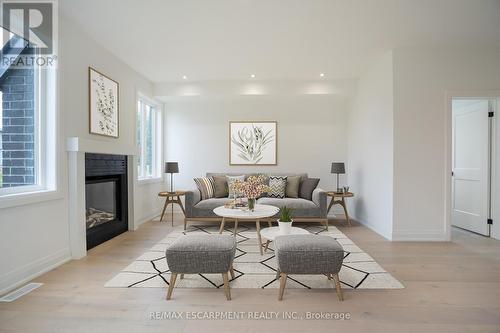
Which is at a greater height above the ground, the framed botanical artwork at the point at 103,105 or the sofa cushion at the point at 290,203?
the framed botanical artwork at the point at 103,105

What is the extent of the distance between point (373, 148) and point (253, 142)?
7.56 ft

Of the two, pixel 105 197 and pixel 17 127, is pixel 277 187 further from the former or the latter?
pixel 17 127

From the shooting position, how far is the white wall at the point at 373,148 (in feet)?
12.6

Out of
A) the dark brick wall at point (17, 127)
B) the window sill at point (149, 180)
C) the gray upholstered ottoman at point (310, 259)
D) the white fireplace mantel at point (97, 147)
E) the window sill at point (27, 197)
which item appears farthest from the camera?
the window sill at point (149, 180)

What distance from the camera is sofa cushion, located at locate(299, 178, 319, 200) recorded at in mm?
4879

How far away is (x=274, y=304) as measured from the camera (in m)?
2.06

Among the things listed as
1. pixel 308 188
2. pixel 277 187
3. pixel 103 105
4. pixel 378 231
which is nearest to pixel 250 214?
pixel 277 187

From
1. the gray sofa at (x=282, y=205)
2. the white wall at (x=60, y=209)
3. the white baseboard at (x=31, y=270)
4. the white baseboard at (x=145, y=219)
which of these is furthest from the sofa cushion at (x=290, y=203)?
the white baseboard at (x=31, y=270)

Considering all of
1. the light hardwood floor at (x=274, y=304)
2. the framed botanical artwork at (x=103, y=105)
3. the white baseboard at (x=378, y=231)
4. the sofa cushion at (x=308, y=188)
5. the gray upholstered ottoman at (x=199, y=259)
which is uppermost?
the framed botanical artwork at (x=103, y=105)

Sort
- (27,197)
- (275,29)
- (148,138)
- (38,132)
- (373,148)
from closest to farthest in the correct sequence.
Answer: (27,197) → (38,132) → (275,29) → (373,148) → (148,138)

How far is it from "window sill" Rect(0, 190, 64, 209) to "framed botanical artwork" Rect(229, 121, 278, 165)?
130 inches

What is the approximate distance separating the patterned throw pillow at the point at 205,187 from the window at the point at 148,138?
3.61ft

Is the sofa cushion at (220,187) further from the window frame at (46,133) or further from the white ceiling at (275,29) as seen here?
the window frame at (46,133)

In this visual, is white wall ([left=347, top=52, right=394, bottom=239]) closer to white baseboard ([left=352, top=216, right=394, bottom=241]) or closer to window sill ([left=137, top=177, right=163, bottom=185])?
white baseboard ([left=352, top=216, right=394, bottom=241])
